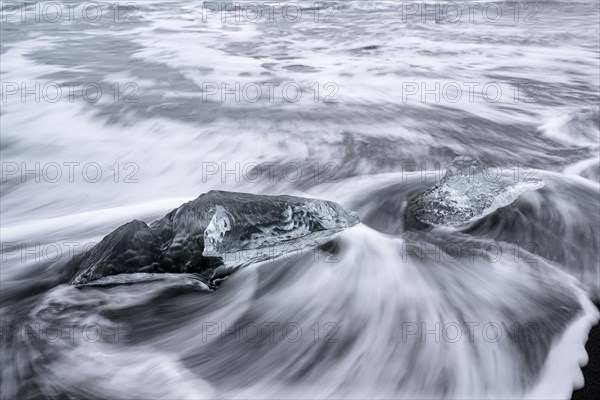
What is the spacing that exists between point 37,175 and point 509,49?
6.56 metres

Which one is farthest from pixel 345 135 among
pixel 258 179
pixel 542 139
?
pixel 542 139

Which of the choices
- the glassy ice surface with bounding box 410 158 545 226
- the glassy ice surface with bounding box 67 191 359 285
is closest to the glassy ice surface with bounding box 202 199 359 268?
the glassy ice surface with bounding box 67 191 359 285

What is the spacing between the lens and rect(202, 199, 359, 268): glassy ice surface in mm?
2135

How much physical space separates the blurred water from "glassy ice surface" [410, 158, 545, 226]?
Result: 68mm

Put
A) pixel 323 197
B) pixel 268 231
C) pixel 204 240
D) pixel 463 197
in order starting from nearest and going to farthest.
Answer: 1. pixel 204 240
2. pixel 268 231
3. pixel 463 197
4. pixel 323 197

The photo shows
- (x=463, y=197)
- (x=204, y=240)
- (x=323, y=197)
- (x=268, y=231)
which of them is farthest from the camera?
(x=323, y=197)

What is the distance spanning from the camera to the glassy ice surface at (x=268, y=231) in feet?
7.00

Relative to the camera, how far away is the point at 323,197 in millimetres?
3238

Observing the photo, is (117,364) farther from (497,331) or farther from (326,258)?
(497,331)

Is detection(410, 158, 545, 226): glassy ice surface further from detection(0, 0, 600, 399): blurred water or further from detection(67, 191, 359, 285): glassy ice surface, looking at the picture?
detection(67, 191, 359, 285): glassy ice surface

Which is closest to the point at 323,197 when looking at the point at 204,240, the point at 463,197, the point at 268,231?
the point at 463,197

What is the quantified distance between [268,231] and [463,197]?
1.13m

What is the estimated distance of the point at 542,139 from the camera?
4098 mm

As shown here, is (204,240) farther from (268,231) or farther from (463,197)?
(463,197)
